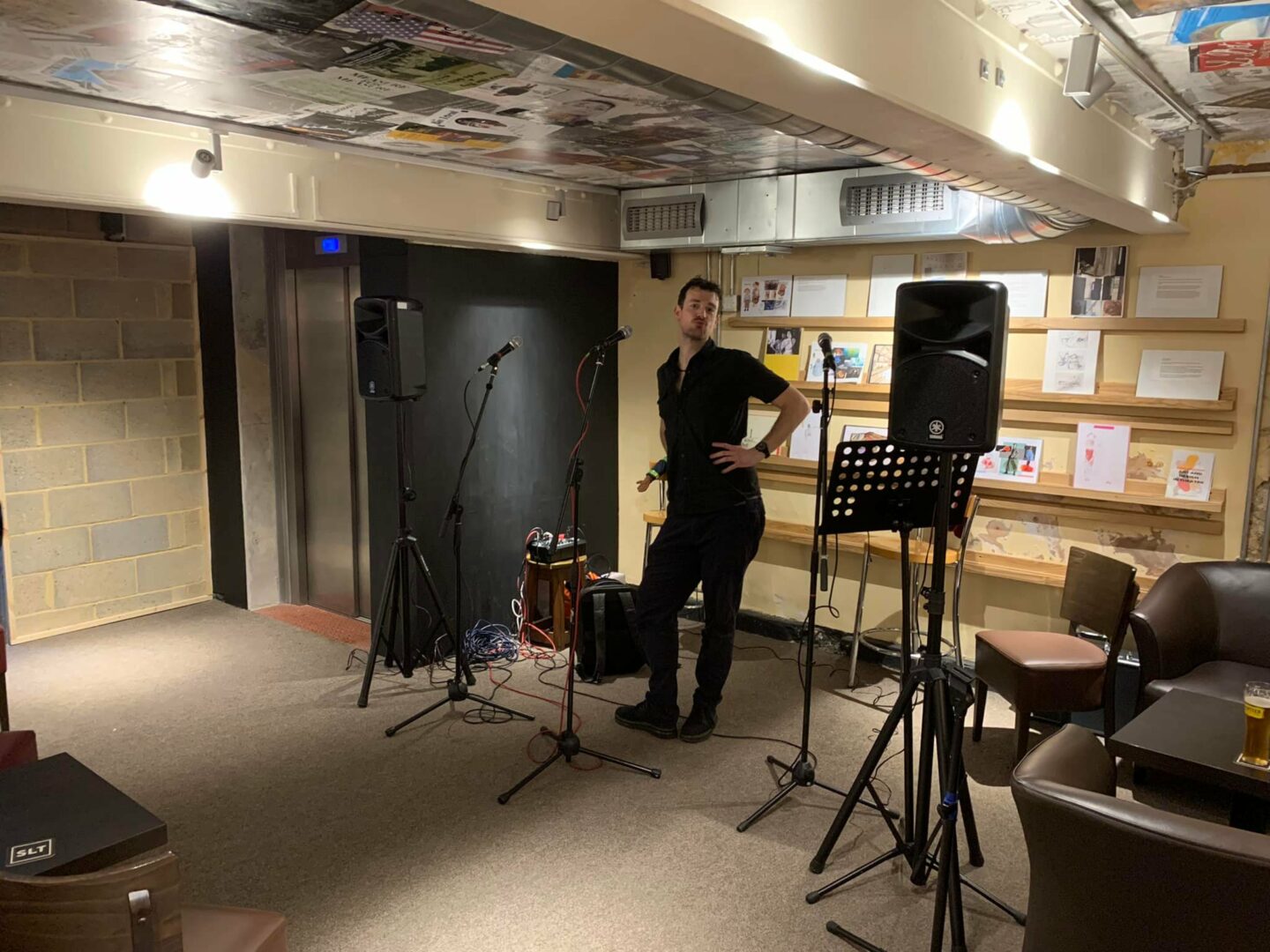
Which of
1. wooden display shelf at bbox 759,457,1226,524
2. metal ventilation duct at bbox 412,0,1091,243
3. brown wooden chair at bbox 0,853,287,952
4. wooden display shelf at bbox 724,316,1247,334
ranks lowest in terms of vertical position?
brown wooden chair at bbox 0,853,287,952

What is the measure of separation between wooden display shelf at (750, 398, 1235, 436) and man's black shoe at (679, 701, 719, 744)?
172 cm

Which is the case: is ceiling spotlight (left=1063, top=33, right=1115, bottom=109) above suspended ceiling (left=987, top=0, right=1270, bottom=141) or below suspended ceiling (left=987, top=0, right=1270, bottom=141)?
below

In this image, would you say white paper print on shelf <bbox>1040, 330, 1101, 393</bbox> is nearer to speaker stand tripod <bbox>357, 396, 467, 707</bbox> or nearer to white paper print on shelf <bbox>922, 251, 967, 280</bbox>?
white paper print on shelf <bbox>922, 251, 967, 280</bbox>

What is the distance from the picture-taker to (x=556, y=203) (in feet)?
15.3

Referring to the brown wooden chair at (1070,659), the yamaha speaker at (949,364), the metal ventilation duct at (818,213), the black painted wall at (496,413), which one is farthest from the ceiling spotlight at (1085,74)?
the black painted wall at (496,413)

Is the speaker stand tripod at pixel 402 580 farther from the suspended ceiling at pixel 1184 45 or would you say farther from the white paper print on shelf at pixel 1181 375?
the white paper print on shelf at pixel 1181 375

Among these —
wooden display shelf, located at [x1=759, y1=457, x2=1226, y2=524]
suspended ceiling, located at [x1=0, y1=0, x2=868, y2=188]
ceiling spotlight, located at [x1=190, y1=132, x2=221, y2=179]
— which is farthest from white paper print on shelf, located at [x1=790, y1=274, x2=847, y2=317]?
ceiling spotlight, located at [x1=190, y1=132, x2=221, y2=179]

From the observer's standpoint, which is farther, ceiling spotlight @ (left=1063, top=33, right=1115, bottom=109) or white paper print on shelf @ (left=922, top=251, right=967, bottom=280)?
white paper print on shelf @ (left=922, top=251, right=967, bottom=280)

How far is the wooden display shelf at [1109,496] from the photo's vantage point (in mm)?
3846

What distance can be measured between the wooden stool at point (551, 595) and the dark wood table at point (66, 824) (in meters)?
2.83

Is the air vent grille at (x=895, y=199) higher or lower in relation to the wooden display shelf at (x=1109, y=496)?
higher

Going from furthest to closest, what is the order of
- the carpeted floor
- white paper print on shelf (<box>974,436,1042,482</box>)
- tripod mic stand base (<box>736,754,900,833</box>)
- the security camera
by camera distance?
white paper print on shelf (<box>974,436,1042,482</box>) → the security camera → tripod mic stand base (<box>736,754,900,833</box>) → the carpeted floor

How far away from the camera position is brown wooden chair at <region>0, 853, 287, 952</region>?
144 centimetres

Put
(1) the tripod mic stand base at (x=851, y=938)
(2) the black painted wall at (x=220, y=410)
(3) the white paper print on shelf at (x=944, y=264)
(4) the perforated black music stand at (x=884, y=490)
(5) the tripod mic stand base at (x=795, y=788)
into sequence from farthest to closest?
(2) the black painted wall at (x=220, y=410) < (3) the white paper print on shelf at (x=944, y=264) < (5) the tripod mic stand base at (x=795, y=788) < (4) the perforated black music stand at (x=884, y=490) < (1) the tripod mic stand base at (x=851, y=938)
